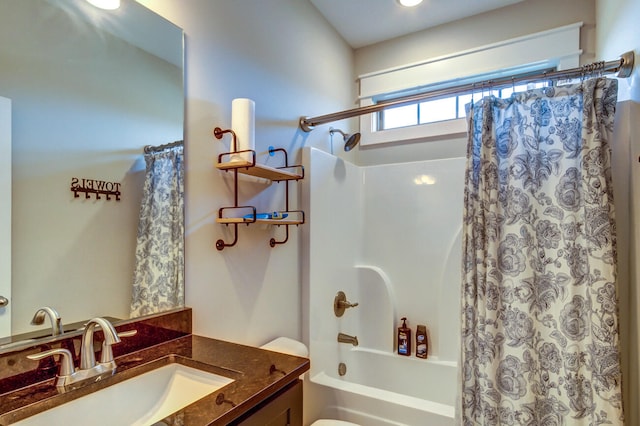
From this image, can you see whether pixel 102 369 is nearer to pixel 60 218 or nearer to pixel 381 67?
pixel 60 218

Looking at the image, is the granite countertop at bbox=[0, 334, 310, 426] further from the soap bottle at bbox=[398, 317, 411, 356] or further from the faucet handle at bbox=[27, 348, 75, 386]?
the soap bottle at bbox=[398, 317, 411, 356]

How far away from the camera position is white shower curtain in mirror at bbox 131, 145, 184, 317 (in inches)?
46.6

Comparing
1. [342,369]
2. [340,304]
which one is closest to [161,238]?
[340,304]

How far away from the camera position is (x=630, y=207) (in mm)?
1433

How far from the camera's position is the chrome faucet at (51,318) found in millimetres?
920

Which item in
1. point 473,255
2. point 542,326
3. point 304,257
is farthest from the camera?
point 304,257

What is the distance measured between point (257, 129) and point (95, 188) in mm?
794

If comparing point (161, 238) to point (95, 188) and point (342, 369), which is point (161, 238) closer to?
point (95, 188)

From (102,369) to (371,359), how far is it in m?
1.85

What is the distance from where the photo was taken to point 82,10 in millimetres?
1032

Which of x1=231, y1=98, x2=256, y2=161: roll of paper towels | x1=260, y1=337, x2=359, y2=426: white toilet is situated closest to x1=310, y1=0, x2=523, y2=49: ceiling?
x1=231, y1=98, x2=256, y2=161: roll of paper towels

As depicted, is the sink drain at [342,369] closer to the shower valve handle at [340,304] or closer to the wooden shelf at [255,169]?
the shower valve handle at [340,304]

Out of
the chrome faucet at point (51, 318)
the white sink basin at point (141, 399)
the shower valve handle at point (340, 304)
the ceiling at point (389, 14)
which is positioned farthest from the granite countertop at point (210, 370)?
the ceiling at point (389, 14)

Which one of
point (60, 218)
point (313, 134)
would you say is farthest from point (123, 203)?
point (313, 134)
